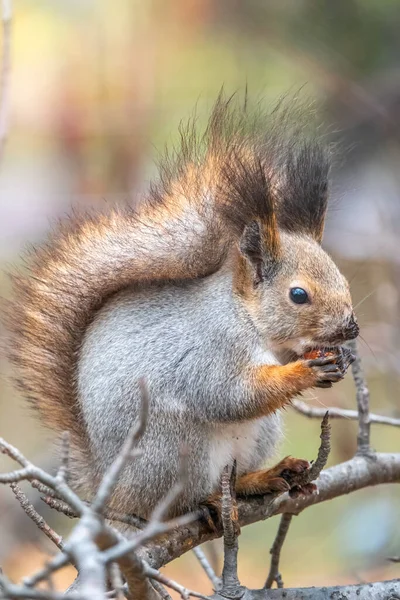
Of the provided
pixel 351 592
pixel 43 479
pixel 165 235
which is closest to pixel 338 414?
pixel 351 592

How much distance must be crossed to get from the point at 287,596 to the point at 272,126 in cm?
115

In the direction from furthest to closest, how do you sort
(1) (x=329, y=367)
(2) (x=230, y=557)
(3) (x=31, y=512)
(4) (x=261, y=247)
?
(4) (x=261, y=247)
(1) (x=329, y=367)
(2) (x=230, y=557)
(3) (x=31, y=512)

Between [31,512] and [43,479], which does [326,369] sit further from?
[43,479]

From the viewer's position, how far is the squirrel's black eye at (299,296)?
2.10 metres

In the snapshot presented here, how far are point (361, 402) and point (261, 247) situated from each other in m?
0.45

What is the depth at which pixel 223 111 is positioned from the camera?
87.0 inches

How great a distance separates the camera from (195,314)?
2133 mm

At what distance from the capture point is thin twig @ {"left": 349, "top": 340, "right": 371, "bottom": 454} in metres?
2.14

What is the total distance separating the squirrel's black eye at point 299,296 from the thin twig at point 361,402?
0.17 m

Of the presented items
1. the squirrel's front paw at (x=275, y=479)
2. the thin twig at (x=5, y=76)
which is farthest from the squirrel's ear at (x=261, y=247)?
the thin twig at (x=5, y=76)

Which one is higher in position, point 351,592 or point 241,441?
point 241,441

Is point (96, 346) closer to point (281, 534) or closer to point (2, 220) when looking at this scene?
point (281, 534)

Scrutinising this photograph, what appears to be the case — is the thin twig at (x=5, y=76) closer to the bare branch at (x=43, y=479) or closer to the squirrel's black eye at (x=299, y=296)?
the squirrel's black eye at (x=299, y=296)

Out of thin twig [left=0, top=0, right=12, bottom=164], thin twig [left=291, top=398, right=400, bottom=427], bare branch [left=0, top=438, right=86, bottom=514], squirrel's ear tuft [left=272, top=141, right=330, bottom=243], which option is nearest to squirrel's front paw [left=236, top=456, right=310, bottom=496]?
thin twig [left=291, top=398, right=400, bottom=427]
